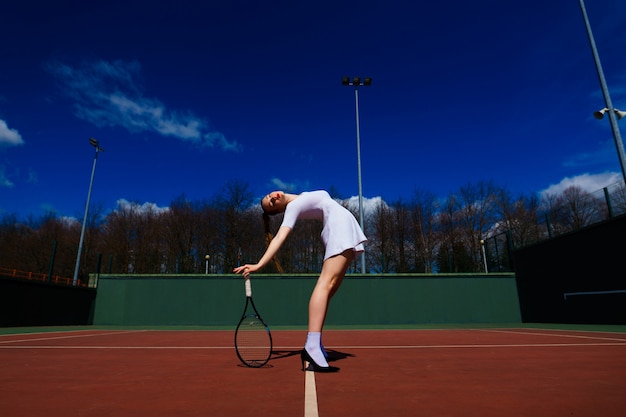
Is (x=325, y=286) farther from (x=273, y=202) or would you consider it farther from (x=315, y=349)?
(x=273, y=202)

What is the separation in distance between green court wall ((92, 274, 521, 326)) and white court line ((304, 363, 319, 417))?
14086 mm

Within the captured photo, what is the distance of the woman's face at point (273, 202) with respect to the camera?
366 cm

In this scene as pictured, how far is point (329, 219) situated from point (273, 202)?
0.62 m

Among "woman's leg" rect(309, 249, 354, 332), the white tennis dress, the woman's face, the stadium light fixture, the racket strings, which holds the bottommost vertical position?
the racket strings

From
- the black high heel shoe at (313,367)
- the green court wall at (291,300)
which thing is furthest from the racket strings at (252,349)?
the green court wall at (291,300)

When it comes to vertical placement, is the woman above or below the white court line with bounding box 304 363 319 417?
above

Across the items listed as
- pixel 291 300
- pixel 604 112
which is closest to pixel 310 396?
pixel 604 112

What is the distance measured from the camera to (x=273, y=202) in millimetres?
3652

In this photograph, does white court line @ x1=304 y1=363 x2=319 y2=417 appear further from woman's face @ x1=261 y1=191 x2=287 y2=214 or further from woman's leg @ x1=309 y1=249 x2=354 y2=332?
woman's face @ x1=261 y1=191 x2=287 y2=214

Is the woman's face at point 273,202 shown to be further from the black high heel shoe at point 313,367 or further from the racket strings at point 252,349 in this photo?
the black high heel shoe at point 313,367

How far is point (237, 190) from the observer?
31.0m

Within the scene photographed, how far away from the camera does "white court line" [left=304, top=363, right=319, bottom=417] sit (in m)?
1.86

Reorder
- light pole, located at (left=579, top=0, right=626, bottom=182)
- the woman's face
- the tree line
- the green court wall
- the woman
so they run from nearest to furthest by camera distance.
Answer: the woman < the woman's face < light pole, located at (left=579, top=0, right=626, bottom=182) < the green court wall < the tree line

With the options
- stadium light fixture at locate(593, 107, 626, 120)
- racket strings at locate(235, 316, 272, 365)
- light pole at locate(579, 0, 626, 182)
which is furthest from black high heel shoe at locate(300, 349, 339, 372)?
stadium light fixture at locate(593, 107, 626, 120)
